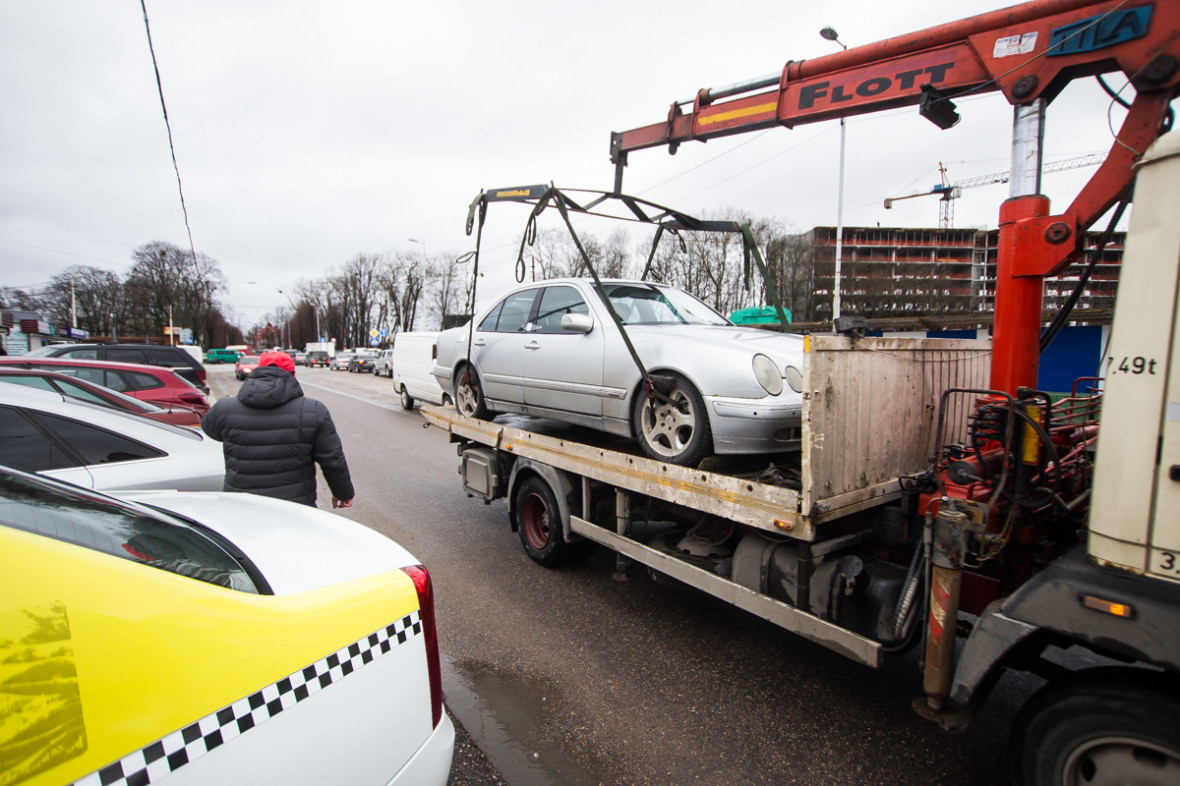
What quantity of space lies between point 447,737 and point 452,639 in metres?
1.99

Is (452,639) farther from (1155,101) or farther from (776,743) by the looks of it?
(1155,101)

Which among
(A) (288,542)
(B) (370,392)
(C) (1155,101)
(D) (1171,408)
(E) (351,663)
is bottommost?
(B) (370,392)

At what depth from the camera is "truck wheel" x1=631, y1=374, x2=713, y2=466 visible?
3.76 m

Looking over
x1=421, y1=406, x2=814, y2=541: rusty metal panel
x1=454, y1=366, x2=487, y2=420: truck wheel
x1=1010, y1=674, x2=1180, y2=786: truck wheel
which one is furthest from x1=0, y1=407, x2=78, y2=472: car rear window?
x1=1010, y1=674, x2=1180, y2=786: truck wheel

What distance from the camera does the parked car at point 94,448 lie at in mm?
3650

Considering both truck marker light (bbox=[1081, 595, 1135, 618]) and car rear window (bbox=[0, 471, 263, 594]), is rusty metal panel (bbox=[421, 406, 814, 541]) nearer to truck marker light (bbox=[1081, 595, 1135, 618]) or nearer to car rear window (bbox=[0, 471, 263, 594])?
truck marker light (bbox=[1081, 595, 1135, 618])

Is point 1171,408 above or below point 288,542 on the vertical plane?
A: above

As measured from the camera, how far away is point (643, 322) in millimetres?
4801

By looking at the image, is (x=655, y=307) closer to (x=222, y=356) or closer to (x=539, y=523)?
(x=539, y=523)

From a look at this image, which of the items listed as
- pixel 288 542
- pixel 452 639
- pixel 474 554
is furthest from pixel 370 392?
pixel 288 542

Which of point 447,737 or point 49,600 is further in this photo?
point 447,737

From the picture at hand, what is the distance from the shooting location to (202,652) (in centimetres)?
123

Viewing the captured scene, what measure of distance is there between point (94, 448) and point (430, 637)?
11.6ft

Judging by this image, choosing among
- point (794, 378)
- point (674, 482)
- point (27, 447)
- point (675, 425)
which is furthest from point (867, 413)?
point (27, 447)
